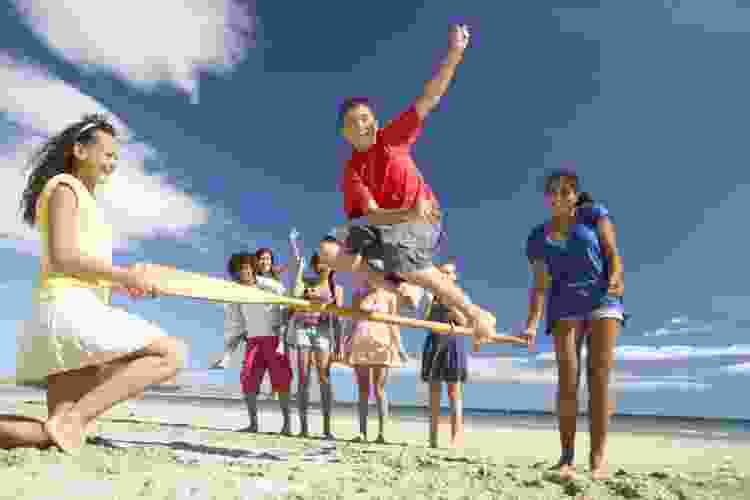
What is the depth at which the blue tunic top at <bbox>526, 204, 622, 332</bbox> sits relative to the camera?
4324 mm

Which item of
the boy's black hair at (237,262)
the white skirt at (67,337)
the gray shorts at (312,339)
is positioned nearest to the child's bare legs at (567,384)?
the white skirt at (67,337)

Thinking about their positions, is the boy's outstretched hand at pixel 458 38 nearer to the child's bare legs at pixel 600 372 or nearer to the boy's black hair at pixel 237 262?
the child's bare legs at pixel 600 372

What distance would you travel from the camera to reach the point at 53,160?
3.67 m

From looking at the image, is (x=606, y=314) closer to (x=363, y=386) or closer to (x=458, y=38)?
(x=458, y=38)

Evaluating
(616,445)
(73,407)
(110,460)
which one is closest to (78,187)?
(73,407)

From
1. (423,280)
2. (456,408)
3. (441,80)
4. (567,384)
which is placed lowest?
Answer: (456,408)

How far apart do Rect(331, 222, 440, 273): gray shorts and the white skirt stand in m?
1.68

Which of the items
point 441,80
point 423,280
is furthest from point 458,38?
point 423,280

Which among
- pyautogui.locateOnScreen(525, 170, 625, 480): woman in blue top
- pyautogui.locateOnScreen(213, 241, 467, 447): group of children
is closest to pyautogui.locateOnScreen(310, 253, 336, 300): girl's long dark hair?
pyautogui.locateOnScreen(213, 241, 467, 447): group of children

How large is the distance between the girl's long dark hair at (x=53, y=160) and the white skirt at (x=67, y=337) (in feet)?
1.95

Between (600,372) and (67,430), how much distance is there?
3081mm

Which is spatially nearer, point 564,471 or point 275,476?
point 275,476

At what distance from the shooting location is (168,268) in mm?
3703

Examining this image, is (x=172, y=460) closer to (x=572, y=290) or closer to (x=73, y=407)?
(x=73, y=407)
